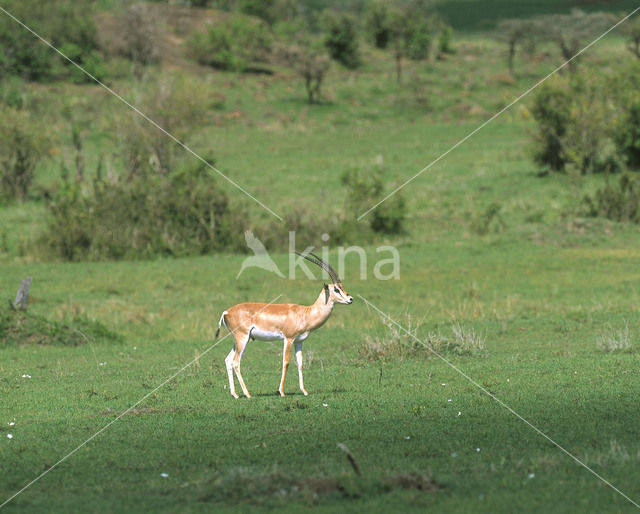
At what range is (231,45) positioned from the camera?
301 feet

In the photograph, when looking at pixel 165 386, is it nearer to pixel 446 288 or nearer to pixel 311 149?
pixel 446 288

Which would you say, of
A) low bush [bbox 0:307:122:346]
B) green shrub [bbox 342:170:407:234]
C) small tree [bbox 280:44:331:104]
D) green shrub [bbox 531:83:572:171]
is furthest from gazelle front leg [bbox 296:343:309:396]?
small tree [bbox 280:44:331:104]

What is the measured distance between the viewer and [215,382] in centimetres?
1612

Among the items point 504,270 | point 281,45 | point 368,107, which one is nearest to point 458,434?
point 504,270

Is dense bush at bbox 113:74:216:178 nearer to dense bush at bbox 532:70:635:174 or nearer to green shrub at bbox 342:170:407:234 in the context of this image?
green shrub at bbox 342:170:407:234

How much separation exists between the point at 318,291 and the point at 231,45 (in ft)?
218

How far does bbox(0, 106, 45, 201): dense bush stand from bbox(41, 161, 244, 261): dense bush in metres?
10.1

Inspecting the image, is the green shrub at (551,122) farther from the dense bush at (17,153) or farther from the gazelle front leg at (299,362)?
the gazelle front leg at (299,362)

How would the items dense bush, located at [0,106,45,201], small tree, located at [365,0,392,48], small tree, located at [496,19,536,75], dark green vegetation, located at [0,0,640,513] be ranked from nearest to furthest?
1. dark green vegetation, located at [0,0,640,513]
2. dense bush, located at [0,106,45,201]
3. small tree, located at [496,19,536,75]
4. small tree, located at [365,0,392,48]

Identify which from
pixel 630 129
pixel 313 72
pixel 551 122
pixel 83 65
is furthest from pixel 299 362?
pixel 83 65

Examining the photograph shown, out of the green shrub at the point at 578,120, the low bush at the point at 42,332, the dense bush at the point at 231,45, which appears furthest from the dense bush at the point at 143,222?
the dense bush at the point at 231,45

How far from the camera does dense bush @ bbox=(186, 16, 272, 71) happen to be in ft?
290

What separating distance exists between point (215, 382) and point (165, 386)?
879 mm

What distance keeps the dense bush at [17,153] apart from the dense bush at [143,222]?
10050mm
